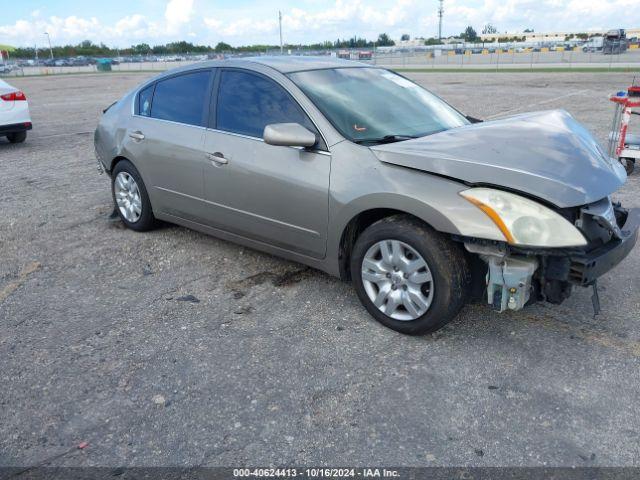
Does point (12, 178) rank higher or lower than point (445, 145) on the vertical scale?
lower

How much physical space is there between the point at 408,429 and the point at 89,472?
1.46m

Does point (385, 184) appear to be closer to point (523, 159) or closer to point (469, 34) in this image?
point (523, 159)

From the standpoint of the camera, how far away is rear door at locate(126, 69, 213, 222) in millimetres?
4633

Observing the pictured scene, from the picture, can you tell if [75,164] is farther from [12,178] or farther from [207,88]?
[207,88]

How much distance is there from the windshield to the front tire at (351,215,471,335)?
73cm

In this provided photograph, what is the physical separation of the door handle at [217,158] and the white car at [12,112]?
805 cm

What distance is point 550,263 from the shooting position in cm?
310

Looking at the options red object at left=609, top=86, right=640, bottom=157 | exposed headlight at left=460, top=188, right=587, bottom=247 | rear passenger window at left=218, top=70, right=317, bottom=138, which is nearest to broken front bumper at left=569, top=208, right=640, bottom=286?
exposed headlight at left=460, top=188, right=587, bottom=247

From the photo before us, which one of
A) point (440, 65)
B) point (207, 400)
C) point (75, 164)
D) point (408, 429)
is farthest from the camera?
point (440, 65)

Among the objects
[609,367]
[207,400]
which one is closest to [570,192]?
[609,367]

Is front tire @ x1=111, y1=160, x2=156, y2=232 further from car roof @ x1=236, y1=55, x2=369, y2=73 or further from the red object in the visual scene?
the red object

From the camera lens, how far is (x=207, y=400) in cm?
300

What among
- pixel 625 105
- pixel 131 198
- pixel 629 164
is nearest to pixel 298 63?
pixel 131 198

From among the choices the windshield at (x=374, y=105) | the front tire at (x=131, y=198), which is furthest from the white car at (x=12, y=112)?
the windshield at (x=374, y=105)
